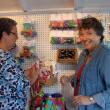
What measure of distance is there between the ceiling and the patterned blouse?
69 centimetres

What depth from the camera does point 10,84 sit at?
1.60m

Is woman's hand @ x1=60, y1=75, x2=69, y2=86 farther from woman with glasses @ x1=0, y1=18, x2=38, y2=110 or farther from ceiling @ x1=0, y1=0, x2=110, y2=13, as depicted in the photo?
ceiling @ x1=0, y1=0, x2=110, y2=13

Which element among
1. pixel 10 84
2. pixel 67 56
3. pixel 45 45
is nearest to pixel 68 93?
pixel 67 56

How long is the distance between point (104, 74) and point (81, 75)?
0.20 metres

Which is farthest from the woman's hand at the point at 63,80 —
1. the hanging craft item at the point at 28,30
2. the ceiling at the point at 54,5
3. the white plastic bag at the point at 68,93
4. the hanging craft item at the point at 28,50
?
the ceiling at the point at 54,5

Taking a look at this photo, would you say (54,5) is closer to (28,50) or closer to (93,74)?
(28,50)

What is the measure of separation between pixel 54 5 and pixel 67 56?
17.8 inches

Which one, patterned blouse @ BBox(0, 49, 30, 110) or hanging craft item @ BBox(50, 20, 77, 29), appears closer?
patterned blouse @ BBox(0, 49, 30, 110)

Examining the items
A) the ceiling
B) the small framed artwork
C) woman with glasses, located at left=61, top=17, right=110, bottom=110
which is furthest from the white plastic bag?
the ceiling

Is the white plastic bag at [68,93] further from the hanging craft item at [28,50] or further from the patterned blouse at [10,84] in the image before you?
the patterned blouse at [10,84]

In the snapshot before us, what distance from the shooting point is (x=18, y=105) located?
1.66m

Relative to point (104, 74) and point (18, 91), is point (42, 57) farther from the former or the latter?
point (104, 74)

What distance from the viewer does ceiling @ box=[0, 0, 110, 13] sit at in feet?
6.82

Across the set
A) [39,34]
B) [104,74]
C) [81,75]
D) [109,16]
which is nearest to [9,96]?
[81,75]
